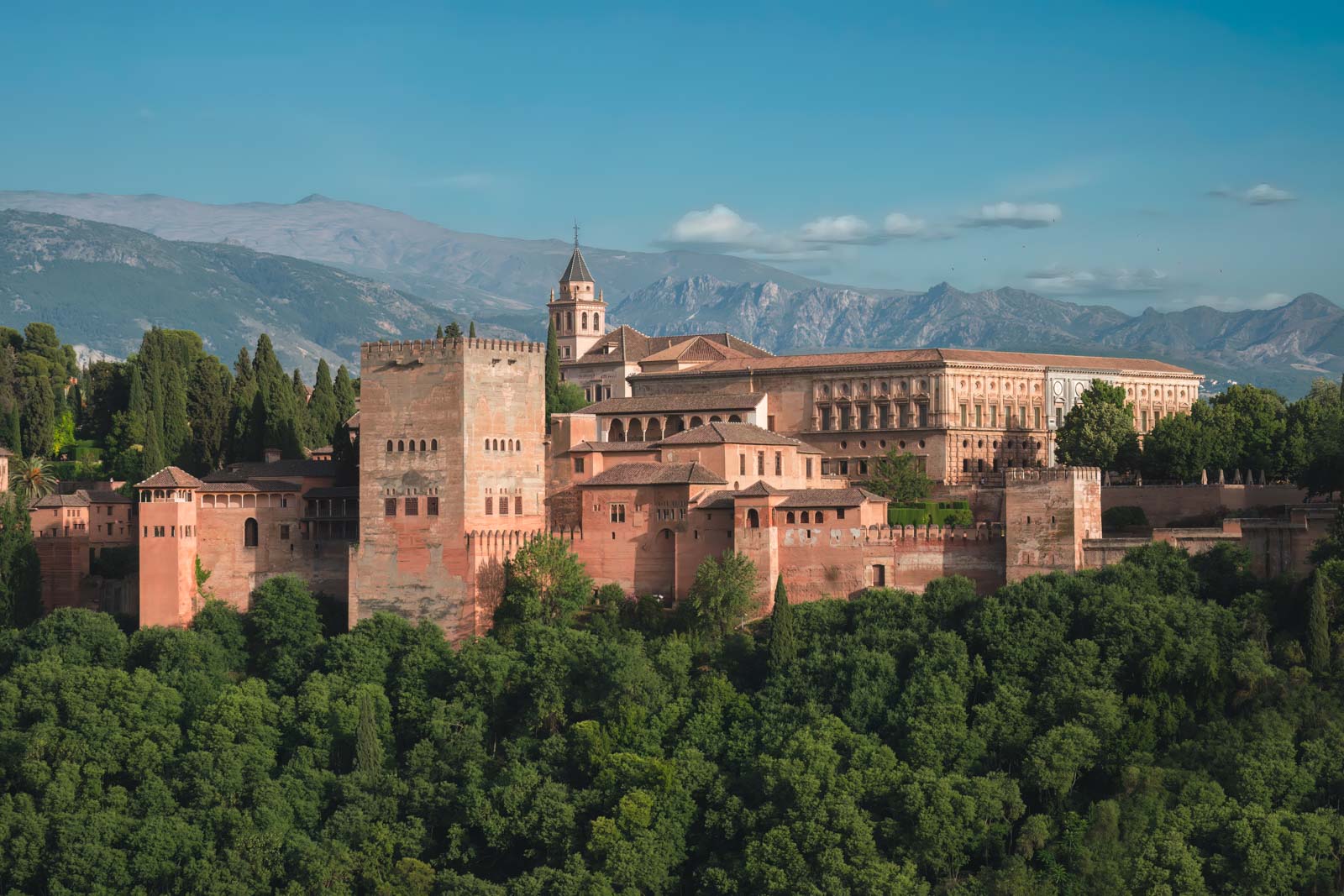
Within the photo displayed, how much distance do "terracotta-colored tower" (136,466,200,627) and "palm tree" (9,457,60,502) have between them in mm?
10474

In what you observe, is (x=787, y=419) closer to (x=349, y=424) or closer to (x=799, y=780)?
(x=349, y=424)

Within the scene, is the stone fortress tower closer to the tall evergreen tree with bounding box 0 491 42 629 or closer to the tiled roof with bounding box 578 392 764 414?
the tall evergreen tree with bounding box 0 491 42 629

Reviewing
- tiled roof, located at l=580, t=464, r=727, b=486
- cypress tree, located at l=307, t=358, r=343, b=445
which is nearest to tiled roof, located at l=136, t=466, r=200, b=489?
tiled roof, located at l=580, t=464, r=727, b=486

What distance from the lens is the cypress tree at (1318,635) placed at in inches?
1961

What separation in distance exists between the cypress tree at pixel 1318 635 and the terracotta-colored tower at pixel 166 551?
32014 millimetres

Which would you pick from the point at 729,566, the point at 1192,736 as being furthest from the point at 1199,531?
A: the point at 729,566

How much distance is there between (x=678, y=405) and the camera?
72125mm

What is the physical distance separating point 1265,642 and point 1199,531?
510cm

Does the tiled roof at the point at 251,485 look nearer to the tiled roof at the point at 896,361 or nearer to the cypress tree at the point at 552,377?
the cypress tree at the point at 552,377

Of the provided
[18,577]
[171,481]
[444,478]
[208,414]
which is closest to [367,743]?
[444,478]

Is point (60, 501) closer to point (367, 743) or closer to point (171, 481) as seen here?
point (171, 481)

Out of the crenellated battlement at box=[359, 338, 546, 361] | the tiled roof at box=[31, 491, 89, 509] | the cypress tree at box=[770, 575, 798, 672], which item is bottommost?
the cypress tree at box=[770, 575, 798, 672]

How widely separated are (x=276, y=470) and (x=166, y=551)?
5.24 meters

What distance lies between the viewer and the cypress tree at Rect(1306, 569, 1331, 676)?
49812 mm
